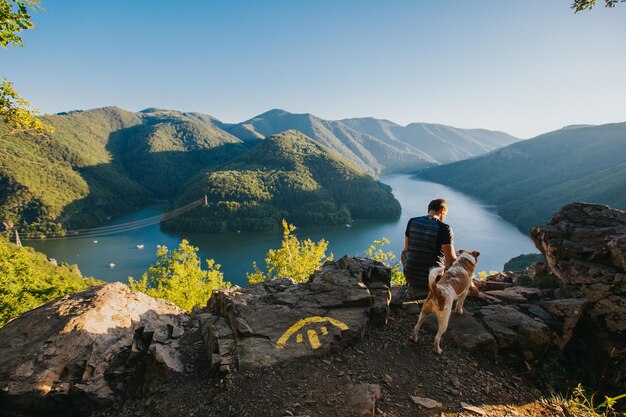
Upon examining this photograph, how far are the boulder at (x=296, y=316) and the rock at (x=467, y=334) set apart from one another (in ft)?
3.84

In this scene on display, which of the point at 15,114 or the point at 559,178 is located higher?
the point at 15,114

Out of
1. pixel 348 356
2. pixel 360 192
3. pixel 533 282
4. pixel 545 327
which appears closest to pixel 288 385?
pixel 348 356

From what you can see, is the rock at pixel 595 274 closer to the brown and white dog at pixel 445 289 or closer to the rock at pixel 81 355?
the brown and white dog at pixel 445 289

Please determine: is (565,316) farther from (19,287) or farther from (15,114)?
(19,287)

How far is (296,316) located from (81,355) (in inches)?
166

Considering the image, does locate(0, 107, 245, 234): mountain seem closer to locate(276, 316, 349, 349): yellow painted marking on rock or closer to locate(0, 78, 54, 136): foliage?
locate(0, 78, 54, 136): foliage

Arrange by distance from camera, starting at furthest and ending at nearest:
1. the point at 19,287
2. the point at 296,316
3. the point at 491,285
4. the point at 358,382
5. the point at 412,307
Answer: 1. the point at 19,287
2. the point at 491,285
3. the point at 412,307
4. the point at 296,316
5. the point at 358,382

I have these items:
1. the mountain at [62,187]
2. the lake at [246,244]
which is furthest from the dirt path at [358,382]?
the mountain at [62,187]

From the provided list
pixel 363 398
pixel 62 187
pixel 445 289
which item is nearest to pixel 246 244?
pixel 445 289

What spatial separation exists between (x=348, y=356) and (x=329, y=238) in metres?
98.0

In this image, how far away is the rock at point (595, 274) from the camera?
5711 millimetres

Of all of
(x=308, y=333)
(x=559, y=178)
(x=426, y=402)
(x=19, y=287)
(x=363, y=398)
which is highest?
(x=308, y=333)

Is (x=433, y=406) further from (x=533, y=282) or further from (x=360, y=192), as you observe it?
(x=360, y=192)

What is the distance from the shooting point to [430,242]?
239 inches
